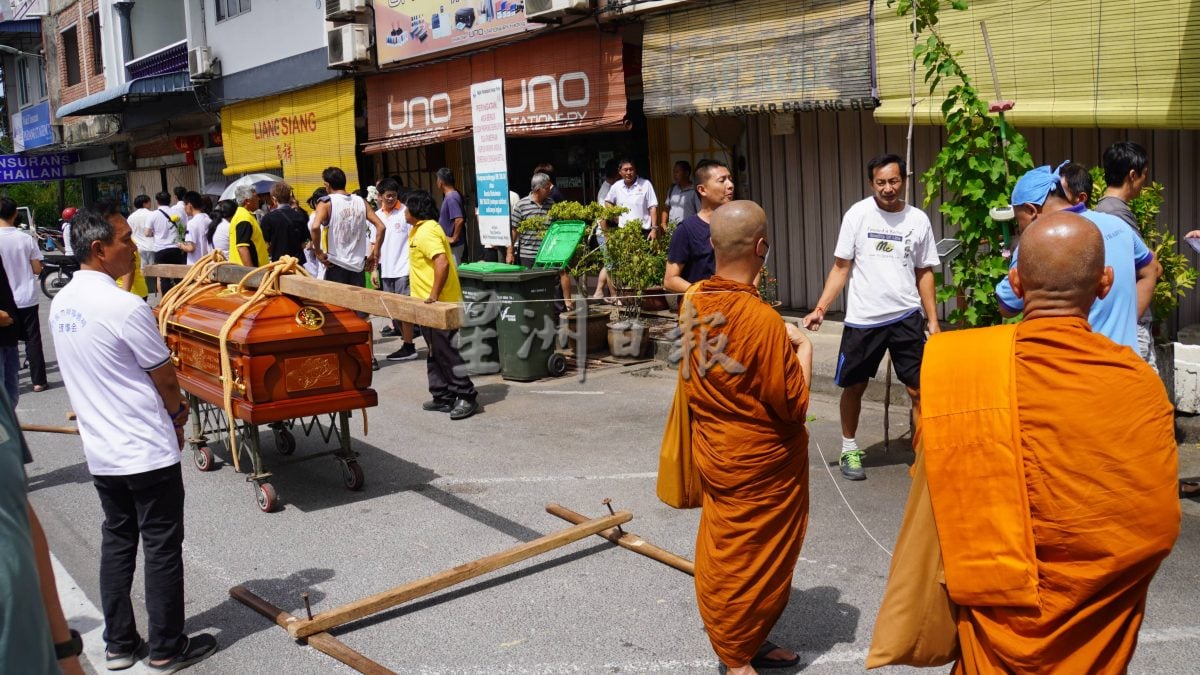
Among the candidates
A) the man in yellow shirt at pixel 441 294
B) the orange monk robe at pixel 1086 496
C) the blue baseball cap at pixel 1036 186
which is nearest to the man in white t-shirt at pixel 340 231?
the man in yellow shirt at pixel 441 294

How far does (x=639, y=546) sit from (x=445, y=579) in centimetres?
102

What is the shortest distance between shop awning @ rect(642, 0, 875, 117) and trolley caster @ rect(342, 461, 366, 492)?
5009 mm

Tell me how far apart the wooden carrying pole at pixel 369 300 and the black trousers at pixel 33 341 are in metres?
3.89

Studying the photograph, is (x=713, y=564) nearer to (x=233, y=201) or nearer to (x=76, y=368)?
(x=76, y=368)

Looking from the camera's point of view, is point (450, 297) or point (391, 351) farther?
point (391, 351)

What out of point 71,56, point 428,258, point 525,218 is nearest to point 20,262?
point 428,258

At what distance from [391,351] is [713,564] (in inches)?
339

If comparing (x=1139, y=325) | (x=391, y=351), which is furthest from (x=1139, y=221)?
(x=391, y=351)

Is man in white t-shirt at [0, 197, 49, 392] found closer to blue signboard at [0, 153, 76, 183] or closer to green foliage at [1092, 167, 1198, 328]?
green foliage at [1092, 167, 1198, 328]

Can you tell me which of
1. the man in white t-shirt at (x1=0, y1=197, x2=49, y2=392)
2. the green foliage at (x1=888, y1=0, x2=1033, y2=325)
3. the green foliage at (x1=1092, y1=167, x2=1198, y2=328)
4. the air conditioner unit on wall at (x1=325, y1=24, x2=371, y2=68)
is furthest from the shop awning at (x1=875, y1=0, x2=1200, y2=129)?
the air conditioner unit on wall at (x1=325, y1=24, x2=371, y2=68)

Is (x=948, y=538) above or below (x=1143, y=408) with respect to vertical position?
below

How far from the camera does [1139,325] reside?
17.5 ft

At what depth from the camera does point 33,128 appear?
3366cm

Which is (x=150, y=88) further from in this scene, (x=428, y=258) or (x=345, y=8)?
(x=428, y=258)
